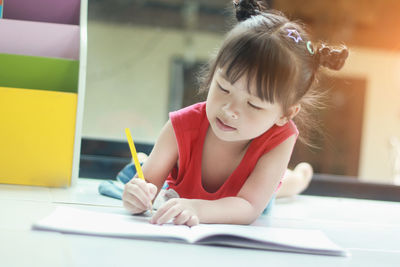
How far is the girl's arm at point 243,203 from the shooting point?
657 millimetres

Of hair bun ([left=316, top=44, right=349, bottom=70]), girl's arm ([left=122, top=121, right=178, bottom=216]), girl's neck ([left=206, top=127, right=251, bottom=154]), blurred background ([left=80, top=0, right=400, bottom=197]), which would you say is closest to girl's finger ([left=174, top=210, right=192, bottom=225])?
girl's arm ([left=122, top=121, right=178, bottom=216])

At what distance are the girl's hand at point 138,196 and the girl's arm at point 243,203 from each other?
6cm

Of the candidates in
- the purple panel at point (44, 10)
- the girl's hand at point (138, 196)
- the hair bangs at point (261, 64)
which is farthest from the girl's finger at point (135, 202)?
the purple panel at point (44, 10)

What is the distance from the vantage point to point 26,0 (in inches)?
43.4

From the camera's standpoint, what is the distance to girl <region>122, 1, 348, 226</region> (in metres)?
0.75

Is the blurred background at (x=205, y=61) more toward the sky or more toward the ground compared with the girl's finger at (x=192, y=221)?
more toward the sky

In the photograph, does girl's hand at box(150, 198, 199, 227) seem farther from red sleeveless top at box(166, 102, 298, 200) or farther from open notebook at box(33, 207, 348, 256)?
red sleeveless top at box(166, 102, 298, 200)

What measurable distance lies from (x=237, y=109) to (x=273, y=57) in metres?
0.10

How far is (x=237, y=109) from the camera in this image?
2.53ft

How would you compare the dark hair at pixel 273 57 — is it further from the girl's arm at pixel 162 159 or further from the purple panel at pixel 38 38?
the purple panel at pixel 38 38

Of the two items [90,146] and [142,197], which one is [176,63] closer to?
A: [90,146]

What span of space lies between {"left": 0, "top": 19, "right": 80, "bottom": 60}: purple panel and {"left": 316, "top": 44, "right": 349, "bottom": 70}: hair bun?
1.67 ft

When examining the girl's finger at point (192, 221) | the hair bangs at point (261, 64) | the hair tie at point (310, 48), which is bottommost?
the girl's finger at point (192, 221)

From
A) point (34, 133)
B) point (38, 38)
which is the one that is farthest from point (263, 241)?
point (38, 38)
